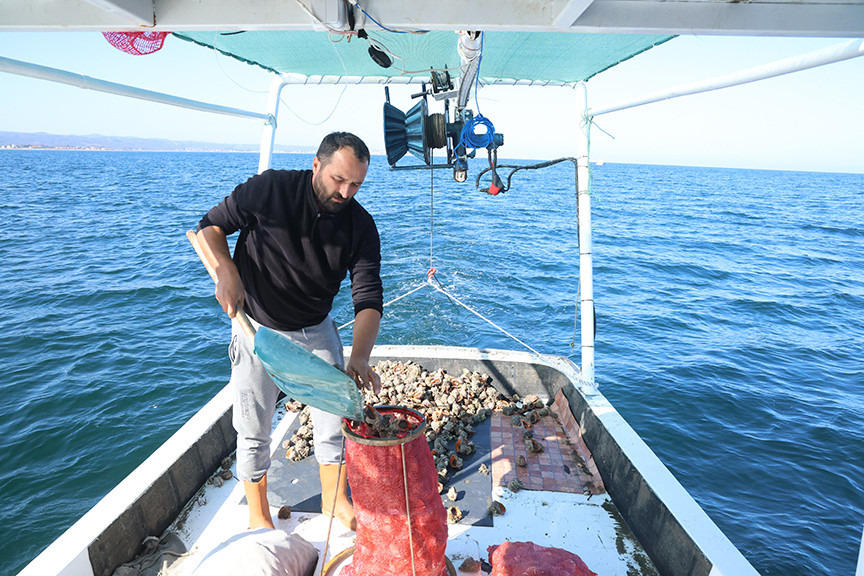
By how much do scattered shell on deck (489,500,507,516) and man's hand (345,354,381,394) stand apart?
4.21ft

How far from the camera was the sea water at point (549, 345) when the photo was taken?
509 centimetres

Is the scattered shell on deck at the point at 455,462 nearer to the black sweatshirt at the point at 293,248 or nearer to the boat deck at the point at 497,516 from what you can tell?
the boat deck at the point at 497,516

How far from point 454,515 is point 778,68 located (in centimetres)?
254

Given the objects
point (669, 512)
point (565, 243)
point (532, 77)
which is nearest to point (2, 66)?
point (669, 512)

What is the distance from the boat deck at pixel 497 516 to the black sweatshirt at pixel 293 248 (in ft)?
3.44

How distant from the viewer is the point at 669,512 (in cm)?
236

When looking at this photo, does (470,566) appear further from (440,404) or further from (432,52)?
(432,52)

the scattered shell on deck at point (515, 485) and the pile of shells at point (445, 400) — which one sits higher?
the pile of shells at point (445, 400)

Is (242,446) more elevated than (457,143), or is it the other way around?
(457,143)

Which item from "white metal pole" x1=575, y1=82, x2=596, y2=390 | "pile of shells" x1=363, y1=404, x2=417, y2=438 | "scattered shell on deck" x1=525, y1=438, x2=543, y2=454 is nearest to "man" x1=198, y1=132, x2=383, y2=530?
"pile of shells" x1=363, y1=404, x2=417, y2=438

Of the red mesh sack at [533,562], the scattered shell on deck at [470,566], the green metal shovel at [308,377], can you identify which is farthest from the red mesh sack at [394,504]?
the scattered shell on deck at [470,566]

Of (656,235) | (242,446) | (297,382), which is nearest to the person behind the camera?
(297,382)

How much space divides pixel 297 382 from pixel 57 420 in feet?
20.7

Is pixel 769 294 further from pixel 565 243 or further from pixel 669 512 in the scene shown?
pixel 669 512
